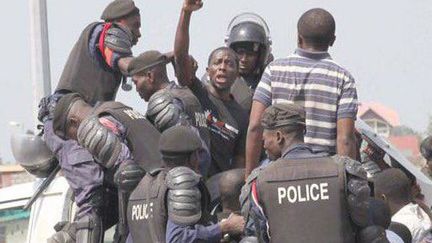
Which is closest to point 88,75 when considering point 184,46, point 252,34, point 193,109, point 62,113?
point 62,113

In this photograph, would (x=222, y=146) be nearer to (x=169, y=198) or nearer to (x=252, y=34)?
(x=252, y=34)

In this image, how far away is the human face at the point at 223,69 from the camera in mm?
9344

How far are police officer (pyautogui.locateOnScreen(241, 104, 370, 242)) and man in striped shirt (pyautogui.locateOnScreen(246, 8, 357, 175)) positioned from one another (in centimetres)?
81

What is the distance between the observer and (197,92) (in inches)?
368

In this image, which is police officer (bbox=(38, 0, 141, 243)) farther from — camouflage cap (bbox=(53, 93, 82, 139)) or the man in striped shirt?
the man in striped shirt

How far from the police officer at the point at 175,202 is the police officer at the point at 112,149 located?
23cm

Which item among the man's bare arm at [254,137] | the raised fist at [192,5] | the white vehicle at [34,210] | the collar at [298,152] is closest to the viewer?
the collar at [298,152]

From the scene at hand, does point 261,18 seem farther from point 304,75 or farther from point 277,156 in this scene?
point 277,156

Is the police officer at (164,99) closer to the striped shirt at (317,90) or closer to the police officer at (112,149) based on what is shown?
the police officer at (112,149)

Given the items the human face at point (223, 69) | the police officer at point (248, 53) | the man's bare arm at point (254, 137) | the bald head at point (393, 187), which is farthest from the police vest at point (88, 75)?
the bald head at point (393, 187)

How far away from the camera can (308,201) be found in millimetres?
7359

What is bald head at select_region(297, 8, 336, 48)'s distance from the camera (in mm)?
8273

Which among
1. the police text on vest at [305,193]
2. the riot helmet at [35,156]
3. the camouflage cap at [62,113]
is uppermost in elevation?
the police text on vest at [305,193]

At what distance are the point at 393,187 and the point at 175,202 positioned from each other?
1796mm
